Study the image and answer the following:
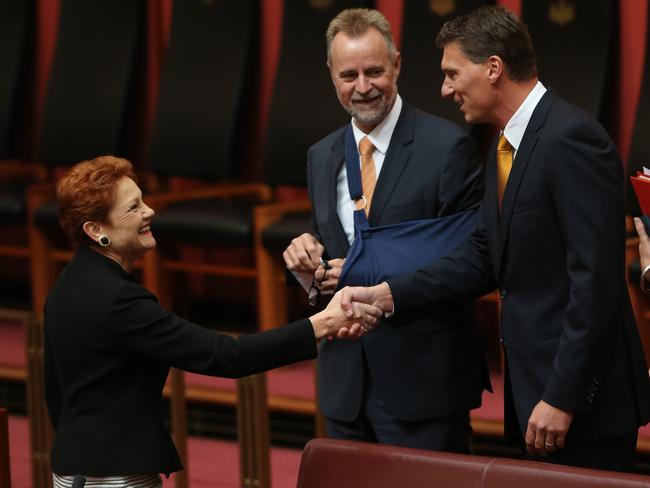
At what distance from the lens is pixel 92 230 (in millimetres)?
2584

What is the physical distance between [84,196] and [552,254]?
36.1 inches

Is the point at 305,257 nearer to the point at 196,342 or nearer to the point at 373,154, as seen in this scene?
the point at 373,154

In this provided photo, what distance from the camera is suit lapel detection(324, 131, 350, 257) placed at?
2.96m

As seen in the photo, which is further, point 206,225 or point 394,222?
point 206,225

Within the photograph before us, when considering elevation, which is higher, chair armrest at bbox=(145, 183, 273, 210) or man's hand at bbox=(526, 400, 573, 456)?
chair armrest at bbox=(145, 183, 273, 210)

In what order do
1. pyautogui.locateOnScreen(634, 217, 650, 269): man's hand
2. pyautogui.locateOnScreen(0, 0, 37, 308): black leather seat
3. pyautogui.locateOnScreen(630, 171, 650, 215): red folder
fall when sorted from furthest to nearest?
pyautogui.locateOnScreen(0, 0, 37, 308): black leather seat → pyautogui.locateOnScreen(634, 217, 650, 269): man's hand → pyautogui.locateOnScreen(630, 171, 650, 215): red folder

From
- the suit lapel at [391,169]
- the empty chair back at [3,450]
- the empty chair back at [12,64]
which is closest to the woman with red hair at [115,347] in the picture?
the empty chair back at [3,450]

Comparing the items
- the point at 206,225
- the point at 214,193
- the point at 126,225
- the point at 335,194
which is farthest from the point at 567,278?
the point at 214,193

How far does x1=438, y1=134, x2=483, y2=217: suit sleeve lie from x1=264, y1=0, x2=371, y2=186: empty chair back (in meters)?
2.20

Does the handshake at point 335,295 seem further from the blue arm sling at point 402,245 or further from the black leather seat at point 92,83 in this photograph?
the black leather seat at point 92,83

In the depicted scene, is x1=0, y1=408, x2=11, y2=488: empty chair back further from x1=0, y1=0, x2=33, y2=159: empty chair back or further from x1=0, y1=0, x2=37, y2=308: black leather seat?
x1=0, y1=0, x2=33, y2=159: empty chair back

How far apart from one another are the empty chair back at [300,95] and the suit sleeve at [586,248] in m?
2.65

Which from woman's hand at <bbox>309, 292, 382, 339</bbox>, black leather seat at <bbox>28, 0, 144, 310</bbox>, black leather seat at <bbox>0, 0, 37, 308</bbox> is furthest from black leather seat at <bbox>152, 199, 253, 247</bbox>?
woman's hand at <bbox>309, 292, 382, 339</bbox>

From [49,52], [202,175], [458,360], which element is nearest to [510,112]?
[458,360]
